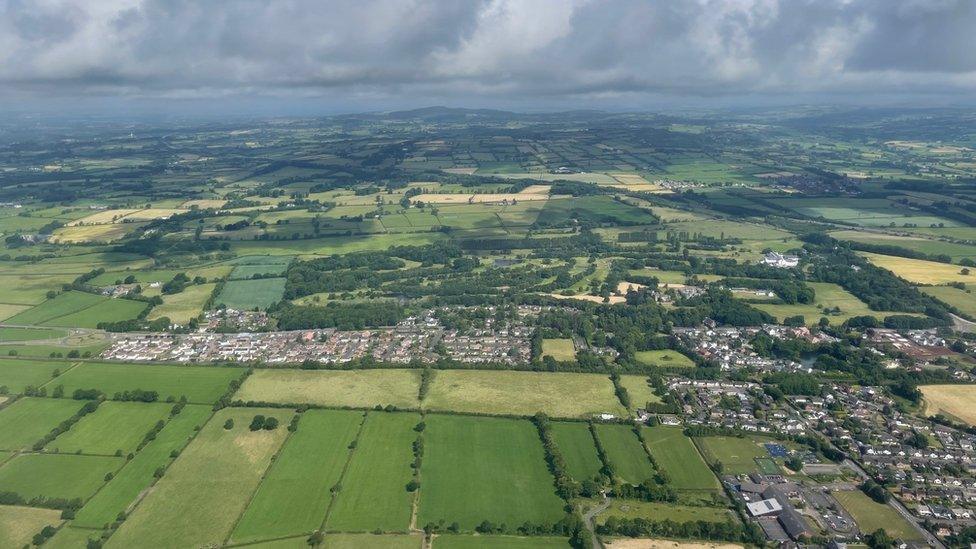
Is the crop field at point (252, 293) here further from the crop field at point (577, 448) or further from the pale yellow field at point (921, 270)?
the pale yellow field at point (921, 270)

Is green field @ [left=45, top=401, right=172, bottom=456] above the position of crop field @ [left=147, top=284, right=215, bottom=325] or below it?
below

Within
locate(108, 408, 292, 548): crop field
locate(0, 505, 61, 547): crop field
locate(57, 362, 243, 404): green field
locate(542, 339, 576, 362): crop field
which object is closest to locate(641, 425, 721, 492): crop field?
locate(542, 339, 576, 362): crop field

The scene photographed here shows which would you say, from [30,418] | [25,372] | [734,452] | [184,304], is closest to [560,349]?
[734,452]

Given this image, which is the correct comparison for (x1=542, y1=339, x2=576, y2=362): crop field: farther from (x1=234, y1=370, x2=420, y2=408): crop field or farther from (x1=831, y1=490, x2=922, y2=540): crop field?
(x1=831, y1=490, x2=922, y2=540): crop field

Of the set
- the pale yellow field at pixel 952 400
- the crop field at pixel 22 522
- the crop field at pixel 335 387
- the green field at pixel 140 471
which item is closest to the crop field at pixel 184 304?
the crop field at pixel 335 387

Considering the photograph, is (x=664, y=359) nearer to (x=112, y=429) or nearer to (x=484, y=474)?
(x=484, y=474)

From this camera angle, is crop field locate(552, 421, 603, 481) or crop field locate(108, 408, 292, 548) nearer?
crop field locate(108, 408, 292, 548)
